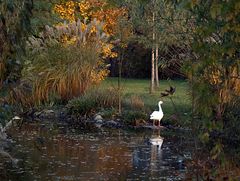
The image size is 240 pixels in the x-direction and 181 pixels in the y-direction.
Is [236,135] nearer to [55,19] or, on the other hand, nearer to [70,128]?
[70,128]

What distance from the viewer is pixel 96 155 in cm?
1256

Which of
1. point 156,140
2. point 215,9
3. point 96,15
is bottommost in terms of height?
point 156,140

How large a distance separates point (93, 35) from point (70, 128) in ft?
18.7

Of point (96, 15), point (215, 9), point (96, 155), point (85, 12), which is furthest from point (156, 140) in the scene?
point (96, 15)

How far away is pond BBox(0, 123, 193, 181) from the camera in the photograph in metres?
10.7

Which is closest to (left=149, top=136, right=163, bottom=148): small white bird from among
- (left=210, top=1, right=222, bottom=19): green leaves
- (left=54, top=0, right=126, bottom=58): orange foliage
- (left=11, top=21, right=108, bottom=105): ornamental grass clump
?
(left=11, top=21, right=108, bottom=105): ornamental grass clump

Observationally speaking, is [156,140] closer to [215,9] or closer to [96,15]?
[215,9]

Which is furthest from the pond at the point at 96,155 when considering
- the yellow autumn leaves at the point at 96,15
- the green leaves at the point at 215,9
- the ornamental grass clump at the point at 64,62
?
the yellow autumn leaves at the point at 96,15

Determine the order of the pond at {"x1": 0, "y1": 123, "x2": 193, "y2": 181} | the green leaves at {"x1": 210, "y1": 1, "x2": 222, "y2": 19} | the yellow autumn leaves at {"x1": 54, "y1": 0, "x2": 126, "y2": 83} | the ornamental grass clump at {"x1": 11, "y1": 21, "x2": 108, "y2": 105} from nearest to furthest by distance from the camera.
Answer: the green leaves at {"x1": 210, "y1": 1, "x2": 222, "y2": 19}, the pond at {"x1": 0, "y1": 123, "x2": 193, "y2": 181}, the ornamental grass clump at {"x1": 11, "y1": 21, "x2": 108, "y2": 105}, the yellow autumn leaves at {"x1": 54, "y1": 0, "x2": 126, "y2": 83}

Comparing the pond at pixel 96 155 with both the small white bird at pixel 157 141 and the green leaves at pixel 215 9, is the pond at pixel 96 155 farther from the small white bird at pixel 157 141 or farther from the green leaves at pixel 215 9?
the green leaves at pixel 215 9

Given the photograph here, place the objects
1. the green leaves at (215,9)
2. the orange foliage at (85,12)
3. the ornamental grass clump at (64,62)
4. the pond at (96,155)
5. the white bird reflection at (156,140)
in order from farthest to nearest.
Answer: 1. the orange foliage at (85,12)
2. the ornamental grass clump at (64,62)
3. the white bird reflection at (156,140)
4. the pond at (96,155)
5. the green leaves at (215,9)

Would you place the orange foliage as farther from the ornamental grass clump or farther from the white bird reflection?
the white bird reflection

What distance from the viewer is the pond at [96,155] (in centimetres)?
1070

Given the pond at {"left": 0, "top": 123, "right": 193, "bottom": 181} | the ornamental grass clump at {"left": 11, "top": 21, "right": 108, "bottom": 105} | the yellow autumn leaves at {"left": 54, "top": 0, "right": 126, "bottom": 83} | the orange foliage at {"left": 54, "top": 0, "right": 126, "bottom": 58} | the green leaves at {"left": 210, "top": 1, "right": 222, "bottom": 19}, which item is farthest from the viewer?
the orange foliage at {"left": 54, "top": 0, "right": 126, "bottom": 58}
